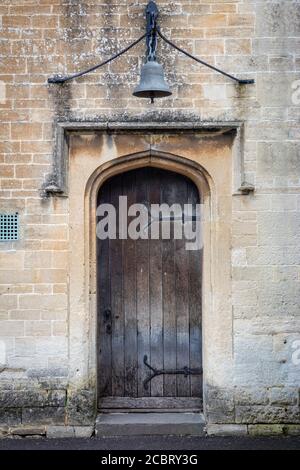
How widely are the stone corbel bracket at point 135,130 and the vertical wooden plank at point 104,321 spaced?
0.61 meters

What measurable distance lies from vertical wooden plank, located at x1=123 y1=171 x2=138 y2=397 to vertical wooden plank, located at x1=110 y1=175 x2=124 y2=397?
44 millimetres

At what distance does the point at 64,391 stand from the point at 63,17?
3847 mm

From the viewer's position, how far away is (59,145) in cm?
625

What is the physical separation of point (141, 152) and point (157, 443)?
115 inches

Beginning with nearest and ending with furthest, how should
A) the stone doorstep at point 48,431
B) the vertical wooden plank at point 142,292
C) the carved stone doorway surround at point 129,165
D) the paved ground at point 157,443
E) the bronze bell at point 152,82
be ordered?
1. the bronze bell at point 152,82
2. the paved ground at point 157,443
3. the stone doorstep at point 48,431
4. the carved stone doorway surround at point 129,165
5. the vertical wooden plank at point 142,292

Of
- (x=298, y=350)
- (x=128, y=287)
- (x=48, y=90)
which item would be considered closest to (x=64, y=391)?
(x=128, y=287)

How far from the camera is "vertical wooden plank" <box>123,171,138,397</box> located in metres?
6.65

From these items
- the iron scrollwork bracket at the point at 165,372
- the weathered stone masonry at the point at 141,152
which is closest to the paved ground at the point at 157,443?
the weathered stone masonry at the point at 141,152

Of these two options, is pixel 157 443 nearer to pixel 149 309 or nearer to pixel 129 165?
pixel 149 309

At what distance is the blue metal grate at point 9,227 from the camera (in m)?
6.29

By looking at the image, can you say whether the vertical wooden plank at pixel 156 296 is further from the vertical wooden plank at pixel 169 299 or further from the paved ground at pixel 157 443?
the paved ground at pixel 157 443

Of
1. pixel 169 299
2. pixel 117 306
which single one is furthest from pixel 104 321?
pixel 169 299
